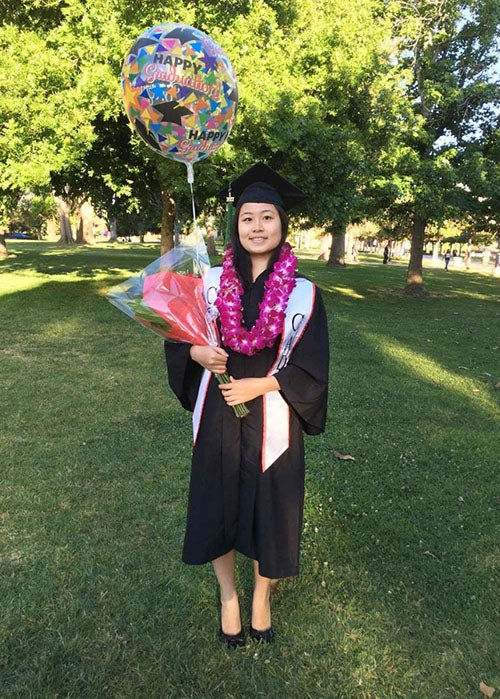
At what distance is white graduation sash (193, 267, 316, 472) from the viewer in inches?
88.7

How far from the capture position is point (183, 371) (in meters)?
2.42

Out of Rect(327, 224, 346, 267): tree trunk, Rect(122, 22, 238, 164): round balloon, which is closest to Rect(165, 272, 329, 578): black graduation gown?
Rect(122, 22, 238, 164): round balloon

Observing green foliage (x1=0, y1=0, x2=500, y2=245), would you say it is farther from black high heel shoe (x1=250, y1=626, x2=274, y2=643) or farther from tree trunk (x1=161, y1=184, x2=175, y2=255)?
black high heel shoe (x1=250, y1=626, x2=274, y2=643)

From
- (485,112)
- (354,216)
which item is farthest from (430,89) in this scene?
(354,216)

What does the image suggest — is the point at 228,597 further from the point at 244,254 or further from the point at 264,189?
the point at 264,189

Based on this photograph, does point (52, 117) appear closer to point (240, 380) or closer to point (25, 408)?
point (25, 408)

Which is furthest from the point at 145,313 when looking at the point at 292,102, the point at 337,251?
the point at 337,251

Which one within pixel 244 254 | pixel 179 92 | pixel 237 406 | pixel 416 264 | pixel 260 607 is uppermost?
pixel 179 92

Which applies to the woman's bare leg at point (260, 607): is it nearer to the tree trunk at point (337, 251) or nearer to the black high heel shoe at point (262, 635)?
the black high heel shoe at point (262, 635)

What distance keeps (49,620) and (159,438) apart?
2.28 meters

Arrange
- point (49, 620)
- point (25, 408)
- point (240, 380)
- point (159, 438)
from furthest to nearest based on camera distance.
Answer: point (25, 408)
point (159, 438)
point (49, 620)
point (240, 380)

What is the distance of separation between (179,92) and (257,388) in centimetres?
257

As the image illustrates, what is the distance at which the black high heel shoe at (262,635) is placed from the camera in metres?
2.60

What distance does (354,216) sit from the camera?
46.0 feet
